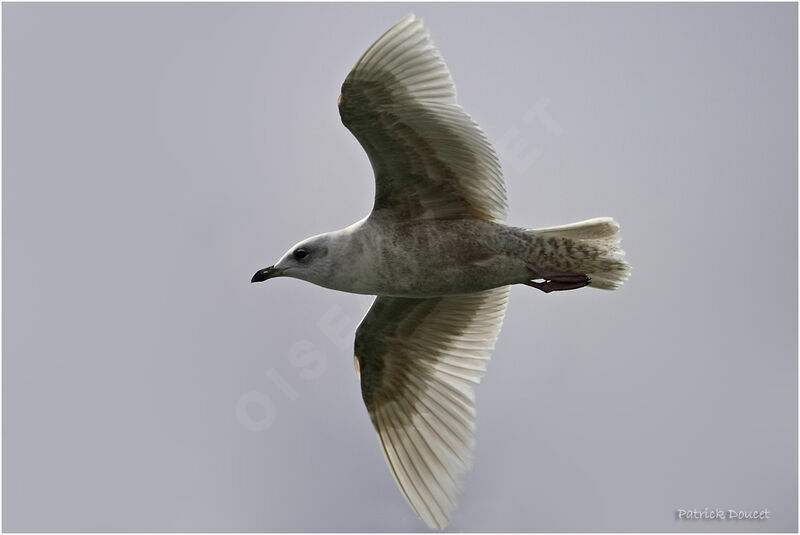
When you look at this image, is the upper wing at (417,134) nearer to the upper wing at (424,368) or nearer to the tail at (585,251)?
the tail at (585,251)

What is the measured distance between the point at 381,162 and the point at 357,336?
1.85 metres

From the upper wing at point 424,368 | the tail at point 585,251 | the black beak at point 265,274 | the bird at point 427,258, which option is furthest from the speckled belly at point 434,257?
the upper wing at point 424,368

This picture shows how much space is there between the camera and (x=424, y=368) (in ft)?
32.2

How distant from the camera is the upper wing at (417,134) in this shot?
8070mm

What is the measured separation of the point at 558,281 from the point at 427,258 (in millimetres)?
1029

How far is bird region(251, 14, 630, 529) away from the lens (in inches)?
322

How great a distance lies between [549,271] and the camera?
8.70 metres

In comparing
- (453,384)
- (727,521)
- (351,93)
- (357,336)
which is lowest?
(727,521)

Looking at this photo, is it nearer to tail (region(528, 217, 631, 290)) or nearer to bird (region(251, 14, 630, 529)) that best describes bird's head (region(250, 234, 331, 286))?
bird (region(251, 14, 630, 529))

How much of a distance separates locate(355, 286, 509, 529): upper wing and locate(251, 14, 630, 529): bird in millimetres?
11

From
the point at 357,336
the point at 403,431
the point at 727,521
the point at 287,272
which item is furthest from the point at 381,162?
the point at 727,521

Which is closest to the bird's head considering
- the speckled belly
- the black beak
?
the black beak

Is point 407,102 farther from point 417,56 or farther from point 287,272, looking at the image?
point 287,272

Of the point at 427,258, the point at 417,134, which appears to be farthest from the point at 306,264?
the point at 417,134
